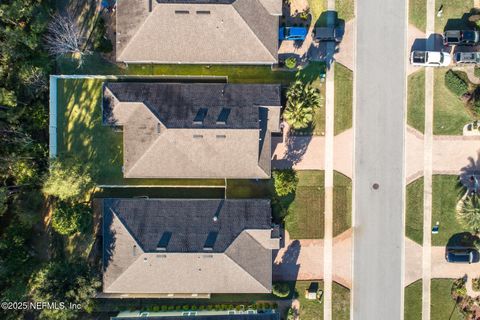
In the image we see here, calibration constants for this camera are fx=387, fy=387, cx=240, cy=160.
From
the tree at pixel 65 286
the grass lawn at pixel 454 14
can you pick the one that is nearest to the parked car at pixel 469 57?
the grass lawn at pixel 454 14

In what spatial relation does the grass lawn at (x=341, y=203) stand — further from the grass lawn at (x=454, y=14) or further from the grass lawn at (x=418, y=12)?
the grass lawn at (x=454, y=14)

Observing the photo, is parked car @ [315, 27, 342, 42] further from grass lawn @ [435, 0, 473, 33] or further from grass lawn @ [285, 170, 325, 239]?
grass lawn @ [285, 170, 325, 239]

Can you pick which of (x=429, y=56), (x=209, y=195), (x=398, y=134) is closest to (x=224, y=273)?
(x=209, y=195)

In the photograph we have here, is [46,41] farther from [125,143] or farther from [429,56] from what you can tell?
[429,56]

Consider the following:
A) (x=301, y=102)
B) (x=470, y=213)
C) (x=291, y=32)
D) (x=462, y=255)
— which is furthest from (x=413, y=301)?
(x=291, y=32)

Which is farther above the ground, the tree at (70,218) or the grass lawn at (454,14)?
the grass lawn at (454,14)

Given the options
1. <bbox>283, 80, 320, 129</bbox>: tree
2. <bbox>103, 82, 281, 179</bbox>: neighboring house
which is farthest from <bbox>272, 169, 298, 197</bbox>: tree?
<bbox>283, 80, 320, 129</bbox>: tree
